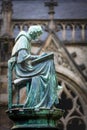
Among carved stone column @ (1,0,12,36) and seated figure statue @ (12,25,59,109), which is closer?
seated figure statue @ (12,25,59,109)

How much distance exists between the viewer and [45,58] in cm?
543

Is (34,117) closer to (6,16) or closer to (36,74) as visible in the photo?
(36,74)

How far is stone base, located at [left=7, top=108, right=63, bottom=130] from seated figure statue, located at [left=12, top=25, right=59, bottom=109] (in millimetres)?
89

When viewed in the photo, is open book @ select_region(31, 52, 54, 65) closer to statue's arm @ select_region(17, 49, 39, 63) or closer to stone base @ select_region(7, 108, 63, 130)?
statue's arm @ select_region(17, 49, 39, 63)

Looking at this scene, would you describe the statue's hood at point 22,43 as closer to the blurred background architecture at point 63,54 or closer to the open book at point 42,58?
the open book at point 42,58

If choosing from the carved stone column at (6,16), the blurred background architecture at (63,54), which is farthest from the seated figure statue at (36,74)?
the carved stone column at (6,16)

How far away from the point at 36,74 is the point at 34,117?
1.83 ft

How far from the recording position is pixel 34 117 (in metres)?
5.12

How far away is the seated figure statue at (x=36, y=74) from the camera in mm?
5230

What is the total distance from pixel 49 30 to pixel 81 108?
269cm

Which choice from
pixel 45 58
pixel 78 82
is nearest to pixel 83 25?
pixel 78 82

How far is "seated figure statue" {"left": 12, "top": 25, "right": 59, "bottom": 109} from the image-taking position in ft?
17.2

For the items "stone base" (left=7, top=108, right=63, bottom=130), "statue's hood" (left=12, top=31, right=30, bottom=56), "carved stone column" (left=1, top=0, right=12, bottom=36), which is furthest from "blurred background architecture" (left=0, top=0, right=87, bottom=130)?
"stone base" (left=7, top=108, right=63, bottom=130)

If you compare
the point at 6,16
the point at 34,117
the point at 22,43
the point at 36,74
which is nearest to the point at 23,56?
the point at 22,43
